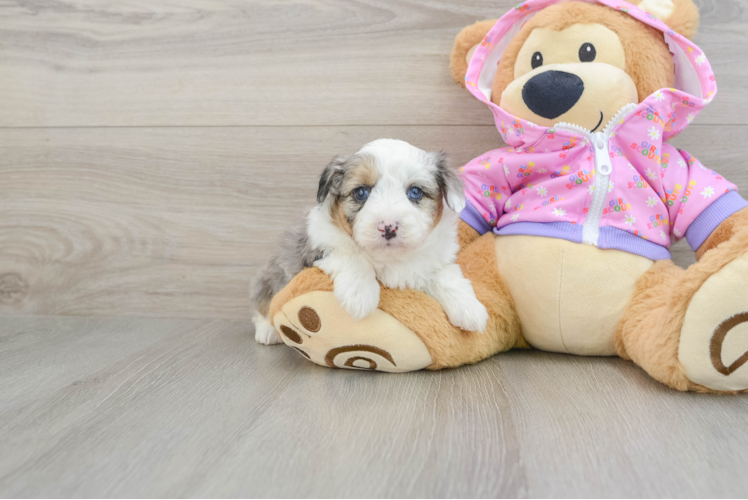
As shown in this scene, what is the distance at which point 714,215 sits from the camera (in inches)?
59.0

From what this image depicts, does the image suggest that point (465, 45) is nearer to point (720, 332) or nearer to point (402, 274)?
point (402, 274)

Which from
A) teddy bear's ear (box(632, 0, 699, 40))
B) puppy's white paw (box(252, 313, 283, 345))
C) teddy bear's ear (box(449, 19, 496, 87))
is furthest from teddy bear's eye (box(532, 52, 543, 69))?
puppy's white paw (box(252, 313, 283, 345))

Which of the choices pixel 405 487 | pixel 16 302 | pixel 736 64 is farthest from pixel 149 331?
pixel 736 64

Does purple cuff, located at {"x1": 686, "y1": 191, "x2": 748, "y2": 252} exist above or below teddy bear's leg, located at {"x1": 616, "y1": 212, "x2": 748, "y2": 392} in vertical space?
above

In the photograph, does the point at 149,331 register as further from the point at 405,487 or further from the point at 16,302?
the point at 405,487

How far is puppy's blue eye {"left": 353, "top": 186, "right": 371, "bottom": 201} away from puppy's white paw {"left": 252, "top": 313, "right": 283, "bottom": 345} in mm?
679

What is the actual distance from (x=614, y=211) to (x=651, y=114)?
29 cm

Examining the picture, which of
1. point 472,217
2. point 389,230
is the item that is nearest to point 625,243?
point 472,217

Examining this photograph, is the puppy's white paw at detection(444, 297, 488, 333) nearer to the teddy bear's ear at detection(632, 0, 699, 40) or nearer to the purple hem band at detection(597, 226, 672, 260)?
the purple hem band at detection(597, 226, 672, 260)

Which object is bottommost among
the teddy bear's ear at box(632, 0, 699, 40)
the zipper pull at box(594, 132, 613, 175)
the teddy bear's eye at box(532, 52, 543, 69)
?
the zipper pull at box(594, 132, 613, 175)

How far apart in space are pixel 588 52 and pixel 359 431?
1.22m

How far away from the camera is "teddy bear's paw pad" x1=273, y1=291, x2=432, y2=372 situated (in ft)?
4.65

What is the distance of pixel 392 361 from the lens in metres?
1.44

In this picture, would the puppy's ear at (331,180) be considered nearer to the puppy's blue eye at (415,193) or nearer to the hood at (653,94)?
the puppy's blue eye at (415,193)
